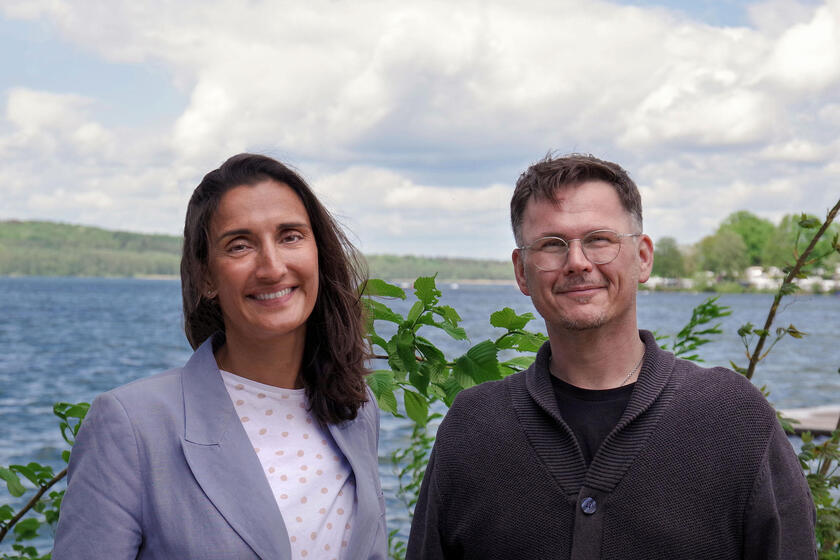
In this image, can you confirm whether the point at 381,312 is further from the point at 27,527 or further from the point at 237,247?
the point at 27,527

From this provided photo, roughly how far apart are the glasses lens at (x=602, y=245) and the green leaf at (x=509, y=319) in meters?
0.77

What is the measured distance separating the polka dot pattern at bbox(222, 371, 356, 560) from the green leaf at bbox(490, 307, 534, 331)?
2.80 ft

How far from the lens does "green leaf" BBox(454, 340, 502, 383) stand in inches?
125

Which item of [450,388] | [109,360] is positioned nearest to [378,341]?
[450,388]

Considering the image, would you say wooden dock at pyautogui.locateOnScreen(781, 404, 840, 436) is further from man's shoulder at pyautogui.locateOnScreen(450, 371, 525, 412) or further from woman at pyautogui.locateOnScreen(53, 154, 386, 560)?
woman at pyautogui.locateOnScreen(53, 154, 386, 560)

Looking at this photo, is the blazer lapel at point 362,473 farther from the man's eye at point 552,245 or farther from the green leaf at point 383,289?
the man's eye at point 552,245

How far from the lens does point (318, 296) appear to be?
2.89m

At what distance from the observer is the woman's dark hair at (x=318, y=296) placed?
8.66 feet

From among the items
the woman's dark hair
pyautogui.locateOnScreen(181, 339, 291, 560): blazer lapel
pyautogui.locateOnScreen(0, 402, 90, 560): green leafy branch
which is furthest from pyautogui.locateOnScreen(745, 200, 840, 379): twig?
pyautogui.locateOnScreen(0, 402, 90, 560): green leafy branch

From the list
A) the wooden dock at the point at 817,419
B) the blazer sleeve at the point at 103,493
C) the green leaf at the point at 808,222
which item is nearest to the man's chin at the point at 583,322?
the blazer sleeve at the point at 103,493

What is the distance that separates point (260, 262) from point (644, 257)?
115 centimetres

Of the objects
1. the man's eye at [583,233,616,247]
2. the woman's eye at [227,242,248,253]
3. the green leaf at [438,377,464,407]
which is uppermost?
the man's eye at [583,233,616,247]

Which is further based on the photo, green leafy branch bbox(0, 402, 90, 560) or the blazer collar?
green leafy branch bbox(0, 402, 90, 560)

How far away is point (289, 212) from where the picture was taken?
263cm
